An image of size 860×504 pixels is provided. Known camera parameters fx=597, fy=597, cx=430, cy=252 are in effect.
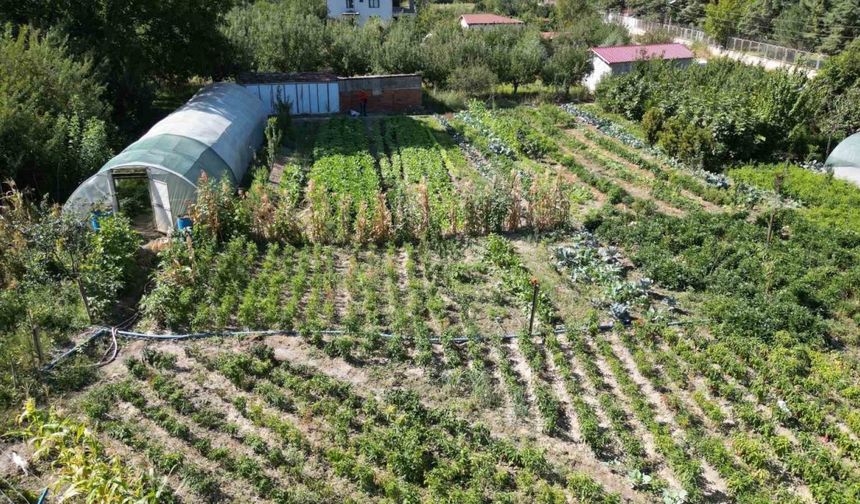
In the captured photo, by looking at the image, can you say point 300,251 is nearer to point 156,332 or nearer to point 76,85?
point 156,332

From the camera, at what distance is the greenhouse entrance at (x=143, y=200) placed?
53.2ft

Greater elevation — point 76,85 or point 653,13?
point 653,13

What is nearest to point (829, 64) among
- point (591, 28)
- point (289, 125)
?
point (591, 28)

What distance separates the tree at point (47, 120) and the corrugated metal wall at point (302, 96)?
813 centimetres

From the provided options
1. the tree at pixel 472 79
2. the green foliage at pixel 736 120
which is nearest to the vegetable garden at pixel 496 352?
the green foliage at pixel 736 120

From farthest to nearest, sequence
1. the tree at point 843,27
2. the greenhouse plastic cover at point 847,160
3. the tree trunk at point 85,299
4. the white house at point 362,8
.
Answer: the white house at point 362,8
the tree at point 843,27
the greenhouse plastic cover at point 847,160
the tree trunk at point 85,299

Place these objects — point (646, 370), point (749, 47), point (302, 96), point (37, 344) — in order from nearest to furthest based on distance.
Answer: point (37, 344)
point (646, 370)
point (302, 96)
point (749, 47)

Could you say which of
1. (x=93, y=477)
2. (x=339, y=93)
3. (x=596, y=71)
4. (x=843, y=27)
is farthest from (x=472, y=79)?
(x=843, y=27)

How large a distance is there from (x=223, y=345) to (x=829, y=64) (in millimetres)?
28745

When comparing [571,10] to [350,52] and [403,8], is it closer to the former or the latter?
[403,8]

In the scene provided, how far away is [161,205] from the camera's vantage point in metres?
16.5

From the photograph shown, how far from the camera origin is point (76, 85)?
20156 millimetres

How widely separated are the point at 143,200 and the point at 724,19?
5113 cm

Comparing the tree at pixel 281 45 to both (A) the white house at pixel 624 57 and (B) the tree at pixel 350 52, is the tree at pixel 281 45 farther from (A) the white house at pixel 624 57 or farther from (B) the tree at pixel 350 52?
(A) the white house at pixel 624 57
